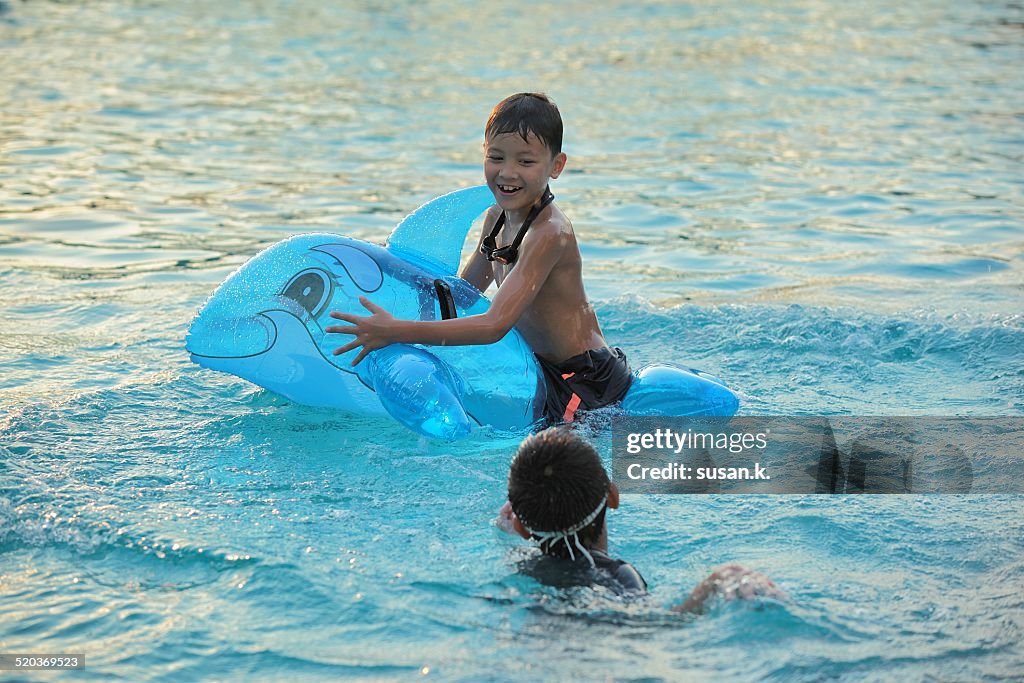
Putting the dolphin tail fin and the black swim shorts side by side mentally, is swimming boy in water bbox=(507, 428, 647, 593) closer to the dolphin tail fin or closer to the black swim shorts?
the black swim shorts

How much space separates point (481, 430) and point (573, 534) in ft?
4.96

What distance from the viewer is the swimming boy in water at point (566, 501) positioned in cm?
354

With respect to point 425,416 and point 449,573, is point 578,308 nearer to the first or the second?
point 425,416

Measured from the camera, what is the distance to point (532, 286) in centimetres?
481

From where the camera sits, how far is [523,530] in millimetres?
3666

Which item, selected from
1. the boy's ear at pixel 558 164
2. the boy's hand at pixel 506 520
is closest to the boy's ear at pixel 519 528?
the boy's hand at pixel 506 520

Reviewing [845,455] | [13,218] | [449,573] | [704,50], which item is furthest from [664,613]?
[704,50]

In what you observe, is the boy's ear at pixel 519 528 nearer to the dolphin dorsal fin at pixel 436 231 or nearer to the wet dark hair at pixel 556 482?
the wet dark hair at pixel 556 482

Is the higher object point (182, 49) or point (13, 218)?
point (182, 49)

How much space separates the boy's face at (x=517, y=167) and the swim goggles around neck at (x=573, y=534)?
5.44 ft

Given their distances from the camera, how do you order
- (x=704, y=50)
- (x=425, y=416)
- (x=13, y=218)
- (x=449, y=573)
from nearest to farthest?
(x=449, y=573), (x=425, y=416), (x=13, y=218), (x=704, y=50)

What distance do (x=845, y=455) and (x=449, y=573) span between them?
1950 mm

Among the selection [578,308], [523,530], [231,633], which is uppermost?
[578,308]

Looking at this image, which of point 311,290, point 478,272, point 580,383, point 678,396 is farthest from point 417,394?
point 678,396
